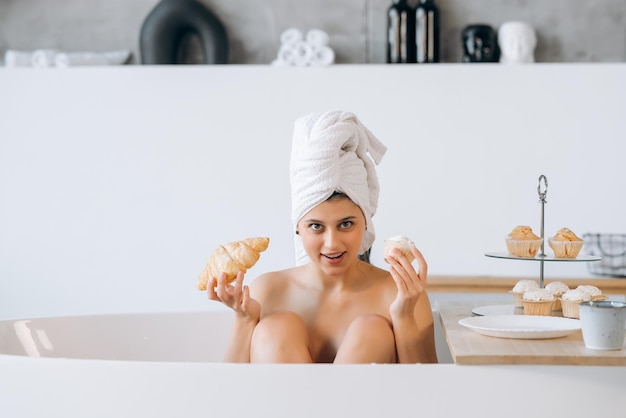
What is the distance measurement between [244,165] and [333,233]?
1.75 m

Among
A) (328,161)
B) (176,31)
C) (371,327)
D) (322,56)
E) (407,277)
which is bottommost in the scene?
(371,327)

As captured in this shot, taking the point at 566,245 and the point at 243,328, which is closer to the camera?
the point at 243,328

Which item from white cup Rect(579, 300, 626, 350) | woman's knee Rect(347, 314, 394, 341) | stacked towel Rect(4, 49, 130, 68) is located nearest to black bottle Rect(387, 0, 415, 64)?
stacked towel Rect(4, 49, 130, 68)

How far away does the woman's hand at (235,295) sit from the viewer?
1.75 m

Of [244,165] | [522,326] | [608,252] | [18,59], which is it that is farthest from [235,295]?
[18,59]

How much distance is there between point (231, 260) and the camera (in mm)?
1782

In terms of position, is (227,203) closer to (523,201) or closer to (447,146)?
(447,146)

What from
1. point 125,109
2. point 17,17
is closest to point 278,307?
point 125,109

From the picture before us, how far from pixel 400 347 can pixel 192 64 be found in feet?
7.38

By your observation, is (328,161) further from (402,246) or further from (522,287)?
(522,287)

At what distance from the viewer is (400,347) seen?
1.79 meters

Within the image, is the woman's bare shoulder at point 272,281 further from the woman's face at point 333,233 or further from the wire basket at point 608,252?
the wire basket at point 608,252

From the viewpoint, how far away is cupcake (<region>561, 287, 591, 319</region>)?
1.85 meters

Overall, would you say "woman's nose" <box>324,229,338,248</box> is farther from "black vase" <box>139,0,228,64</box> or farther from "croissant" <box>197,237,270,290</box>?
"black vase" <box>139,0,228,64</box>
